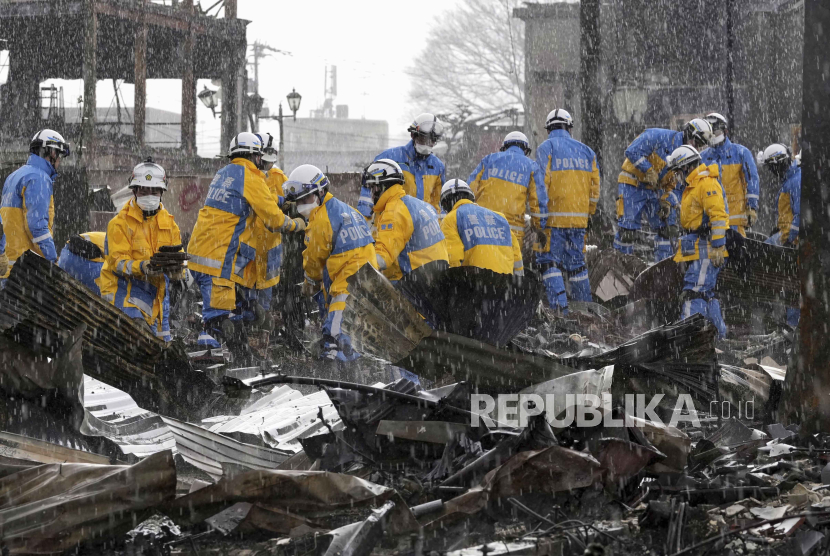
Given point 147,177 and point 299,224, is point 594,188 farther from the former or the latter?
point 147,177

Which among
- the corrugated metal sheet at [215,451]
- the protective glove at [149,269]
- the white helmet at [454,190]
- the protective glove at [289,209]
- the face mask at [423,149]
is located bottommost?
the corrugated metal sheet at [215,451]

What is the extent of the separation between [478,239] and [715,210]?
2.40 meters

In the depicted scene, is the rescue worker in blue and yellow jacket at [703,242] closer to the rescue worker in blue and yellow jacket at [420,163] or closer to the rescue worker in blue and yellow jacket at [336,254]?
the rescue worker in blue and yellow jacket at [420,163]

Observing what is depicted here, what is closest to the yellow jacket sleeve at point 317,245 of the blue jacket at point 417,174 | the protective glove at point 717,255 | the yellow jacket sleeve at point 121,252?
the yellow jacket sleeve at point 121,252

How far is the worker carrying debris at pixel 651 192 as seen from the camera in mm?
10875

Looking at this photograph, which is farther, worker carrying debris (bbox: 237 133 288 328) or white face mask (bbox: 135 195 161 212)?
worker carrying debris (bbox: 237 133 288 328)

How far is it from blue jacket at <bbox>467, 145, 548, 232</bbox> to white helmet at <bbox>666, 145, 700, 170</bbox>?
1.42 m

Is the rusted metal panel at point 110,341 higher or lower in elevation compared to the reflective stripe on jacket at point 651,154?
lower

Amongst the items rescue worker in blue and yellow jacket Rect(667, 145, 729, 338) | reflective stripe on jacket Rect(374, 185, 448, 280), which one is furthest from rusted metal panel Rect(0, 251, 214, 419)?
rescue worker in blue and yellow jacket Rect(667, 145, 729, 338)

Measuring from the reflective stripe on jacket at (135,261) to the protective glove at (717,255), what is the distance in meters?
4.72

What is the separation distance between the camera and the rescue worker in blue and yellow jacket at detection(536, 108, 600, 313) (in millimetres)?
10141

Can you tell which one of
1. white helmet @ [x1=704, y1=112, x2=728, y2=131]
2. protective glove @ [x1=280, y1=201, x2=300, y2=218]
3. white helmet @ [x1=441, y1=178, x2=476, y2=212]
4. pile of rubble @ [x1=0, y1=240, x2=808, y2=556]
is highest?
white helmet @ [x1=704, y1=112, x2=728, y2=131]

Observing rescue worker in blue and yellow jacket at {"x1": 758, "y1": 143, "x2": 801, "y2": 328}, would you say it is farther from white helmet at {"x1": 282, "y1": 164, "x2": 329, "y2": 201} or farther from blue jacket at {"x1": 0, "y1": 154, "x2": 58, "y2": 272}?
blue jacket at {"x1": 0, "y1": 154, "x2": 58, "y2": 272}

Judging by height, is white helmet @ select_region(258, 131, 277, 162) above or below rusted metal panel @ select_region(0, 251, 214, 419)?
above
